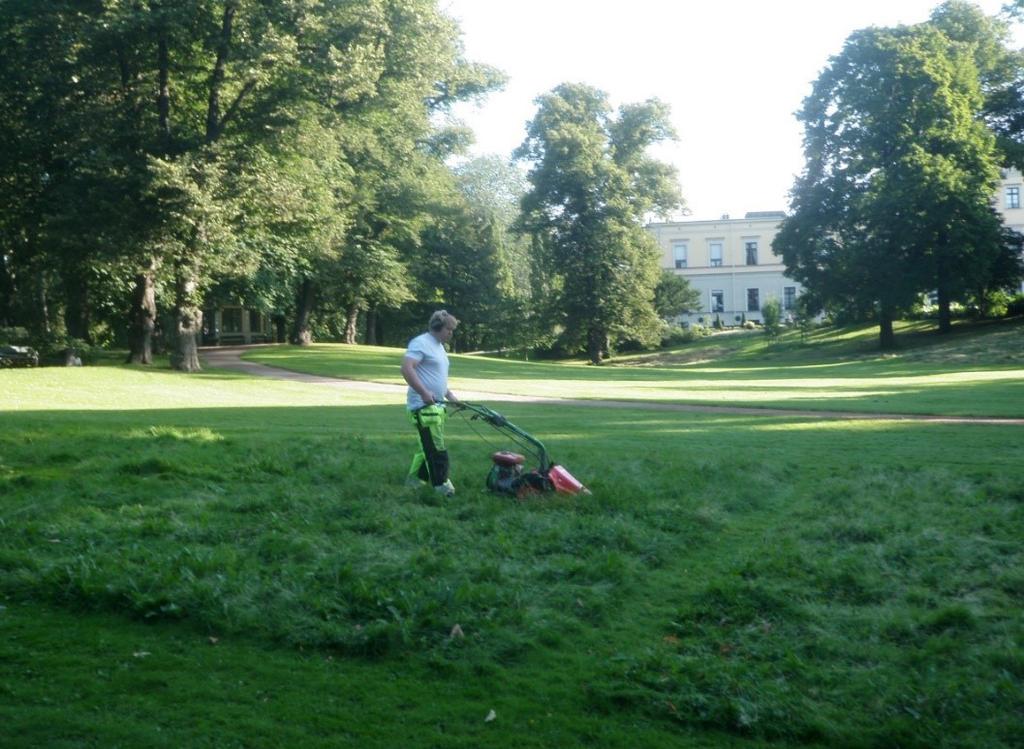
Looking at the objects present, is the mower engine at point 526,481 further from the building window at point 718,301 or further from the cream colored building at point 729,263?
the building window at point 718,301

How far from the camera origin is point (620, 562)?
27.0ft

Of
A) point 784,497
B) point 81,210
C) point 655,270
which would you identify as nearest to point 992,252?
point 655,270

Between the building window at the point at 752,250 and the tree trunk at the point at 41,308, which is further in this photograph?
the building window at the point at 752,250

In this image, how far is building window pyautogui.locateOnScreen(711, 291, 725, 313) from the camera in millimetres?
104312

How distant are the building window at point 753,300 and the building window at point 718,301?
249 cm

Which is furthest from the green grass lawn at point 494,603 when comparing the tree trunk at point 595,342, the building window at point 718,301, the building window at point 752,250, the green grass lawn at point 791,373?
the building window at point 718,301

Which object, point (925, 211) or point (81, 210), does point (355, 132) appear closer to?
point (81, 210)

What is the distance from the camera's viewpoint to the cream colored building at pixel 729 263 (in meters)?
102

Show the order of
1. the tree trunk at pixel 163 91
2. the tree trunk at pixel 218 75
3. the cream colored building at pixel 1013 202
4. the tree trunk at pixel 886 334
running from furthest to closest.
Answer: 1. the cream colored building at pixel 1013 202
2. the tree trunk at pixel 886 334
3. the tree trunk at pixel 163 91
4. the tree trunk at pixel 218 75

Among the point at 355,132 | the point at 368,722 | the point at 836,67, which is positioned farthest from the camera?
the point at 836,67

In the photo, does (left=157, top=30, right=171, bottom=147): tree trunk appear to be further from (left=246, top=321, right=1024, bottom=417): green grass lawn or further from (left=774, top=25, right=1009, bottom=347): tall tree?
(left=774, top=25, right=1009, bottom=347): tall tree

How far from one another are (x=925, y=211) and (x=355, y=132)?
3336 cm

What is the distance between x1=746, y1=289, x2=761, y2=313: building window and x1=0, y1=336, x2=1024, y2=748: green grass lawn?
92101mm

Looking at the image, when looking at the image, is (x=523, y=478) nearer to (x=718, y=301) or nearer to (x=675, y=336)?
(x=675, y=336)
